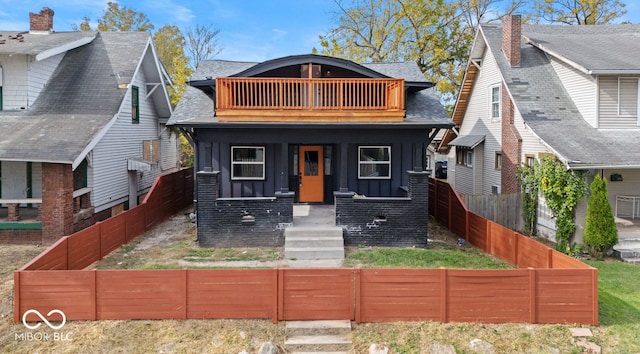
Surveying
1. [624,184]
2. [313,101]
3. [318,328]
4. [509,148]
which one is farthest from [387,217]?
[624,184]

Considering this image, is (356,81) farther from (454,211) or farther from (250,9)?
(250,9)

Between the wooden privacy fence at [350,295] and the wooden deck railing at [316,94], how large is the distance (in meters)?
6.45

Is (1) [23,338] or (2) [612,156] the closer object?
(1) [23,338]

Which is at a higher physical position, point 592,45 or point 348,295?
point 592,45

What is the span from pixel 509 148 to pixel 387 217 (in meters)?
7.20

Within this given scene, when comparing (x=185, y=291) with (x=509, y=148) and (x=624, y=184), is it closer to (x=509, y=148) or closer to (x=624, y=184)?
(x=509, y=148)

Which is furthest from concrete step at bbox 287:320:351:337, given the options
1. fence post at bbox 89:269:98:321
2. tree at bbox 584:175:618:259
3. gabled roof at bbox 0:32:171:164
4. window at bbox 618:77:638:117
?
window at bbox 618:77:638:117

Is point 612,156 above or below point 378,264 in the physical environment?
above

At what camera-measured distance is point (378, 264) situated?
1029 centimetres

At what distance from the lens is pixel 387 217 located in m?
12.2

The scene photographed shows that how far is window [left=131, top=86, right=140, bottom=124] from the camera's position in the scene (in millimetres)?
17312

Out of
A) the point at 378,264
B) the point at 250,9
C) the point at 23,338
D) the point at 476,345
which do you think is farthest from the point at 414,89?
the point at 250,9

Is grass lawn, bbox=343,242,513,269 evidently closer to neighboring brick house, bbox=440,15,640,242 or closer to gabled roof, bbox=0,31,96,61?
neighboring brick house, bbox=440,15,640,242

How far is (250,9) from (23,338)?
2720 cm
